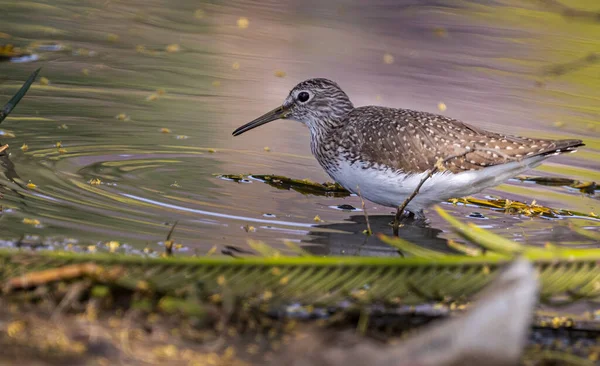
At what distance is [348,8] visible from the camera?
14445 mm

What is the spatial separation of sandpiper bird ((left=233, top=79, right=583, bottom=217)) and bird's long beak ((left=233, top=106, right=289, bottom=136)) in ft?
3.40

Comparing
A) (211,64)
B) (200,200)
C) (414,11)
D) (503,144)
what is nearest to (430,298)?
(200,200)

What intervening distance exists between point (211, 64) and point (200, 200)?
5.24 meters

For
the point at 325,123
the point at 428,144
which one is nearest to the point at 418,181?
the point at 428,144

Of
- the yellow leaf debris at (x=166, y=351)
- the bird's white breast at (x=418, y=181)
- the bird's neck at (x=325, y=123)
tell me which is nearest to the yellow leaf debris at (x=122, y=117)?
the bird's neck at (x=325, y=123)

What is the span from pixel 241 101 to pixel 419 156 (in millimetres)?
3378

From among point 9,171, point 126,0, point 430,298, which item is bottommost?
point 9,171

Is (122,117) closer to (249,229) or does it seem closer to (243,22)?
(249,229)

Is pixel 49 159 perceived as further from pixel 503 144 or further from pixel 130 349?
pixel 130 349

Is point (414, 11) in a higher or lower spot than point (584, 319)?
higher

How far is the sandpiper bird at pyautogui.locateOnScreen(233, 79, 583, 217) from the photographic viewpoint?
6.77 metres

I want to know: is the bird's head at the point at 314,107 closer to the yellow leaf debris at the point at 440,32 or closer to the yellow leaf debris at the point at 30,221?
the yellow leaf debris at the point at 30,221

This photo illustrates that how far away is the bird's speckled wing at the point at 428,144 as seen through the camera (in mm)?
6816

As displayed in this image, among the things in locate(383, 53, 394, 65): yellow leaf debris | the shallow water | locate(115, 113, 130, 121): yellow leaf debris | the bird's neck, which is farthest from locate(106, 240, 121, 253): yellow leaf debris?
locate(383, 53, 394, 65): yellow leaf debris
